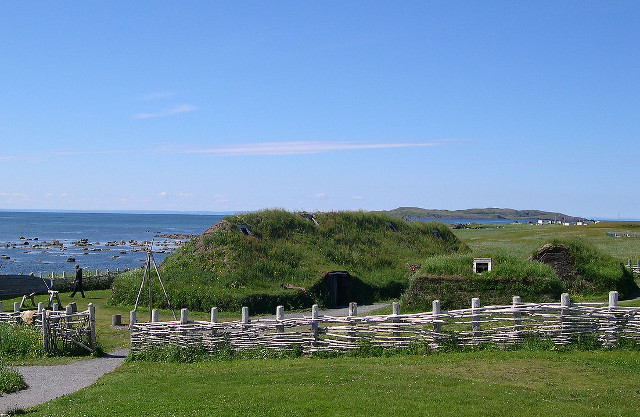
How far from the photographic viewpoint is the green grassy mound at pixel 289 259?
32438 millimetres

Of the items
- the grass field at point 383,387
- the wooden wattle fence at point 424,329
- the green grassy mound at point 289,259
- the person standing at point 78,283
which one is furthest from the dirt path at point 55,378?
the person standing at point 78,283

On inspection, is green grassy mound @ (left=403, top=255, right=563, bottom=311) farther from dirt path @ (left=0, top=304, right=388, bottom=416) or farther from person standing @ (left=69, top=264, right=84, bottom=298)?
person standing @ (left=69, top=264, right=84, bottom=298)

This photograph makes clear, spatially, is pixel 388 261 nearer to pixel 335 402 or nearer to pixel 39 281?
pixel 39 281

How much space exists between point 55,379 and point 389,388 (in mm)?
9560

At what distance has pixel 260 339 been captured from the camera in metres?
19.6

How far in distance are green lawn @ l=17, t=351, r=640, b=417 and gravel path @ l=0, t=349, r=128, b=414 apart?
0.71 m

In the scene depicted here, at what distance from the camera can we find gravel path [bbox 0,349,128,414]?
49.4ft

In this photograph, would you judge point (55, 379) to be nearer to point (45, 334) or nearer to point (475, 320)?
point (45, 334)

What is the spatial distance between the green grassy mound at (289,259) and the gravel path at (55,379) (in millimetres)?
11194

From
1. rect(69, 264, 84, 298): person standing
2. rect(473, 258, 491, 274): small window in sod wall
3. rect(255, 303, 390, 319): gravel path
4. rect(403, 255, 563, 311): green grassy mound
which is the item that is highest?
rect(473, 258, 491, 274): small window in sod wall

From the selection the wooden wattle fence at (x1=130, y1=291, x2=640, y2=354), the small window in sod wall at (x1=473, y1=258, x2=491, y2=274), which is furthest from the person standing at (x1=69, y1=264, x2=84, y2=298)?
the small window in sod wall at (x1=473, y1=258, x2=491, y2=274)

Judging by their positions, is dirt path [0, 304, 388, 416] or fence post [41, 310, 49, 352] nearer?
dirt path [0, 304, 388, 416]

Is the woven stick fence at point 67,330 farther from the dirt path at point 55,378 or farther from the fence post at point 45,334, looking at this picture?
the dirt path at point 55,378

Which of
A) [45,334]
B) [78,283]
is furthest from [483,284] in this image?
[78,283]
